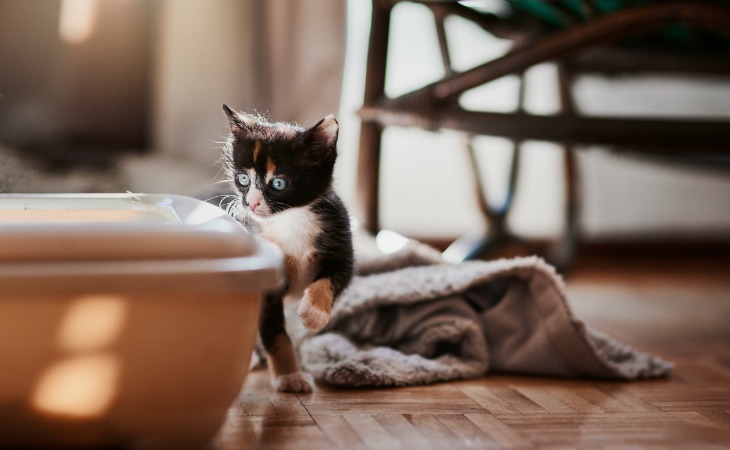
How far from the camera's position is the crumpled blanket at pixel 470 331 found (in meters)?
0.95

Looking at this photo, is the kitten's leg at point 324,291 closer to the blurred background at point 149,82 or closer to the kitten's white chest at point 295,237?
the kitten's white chest at point 295,237

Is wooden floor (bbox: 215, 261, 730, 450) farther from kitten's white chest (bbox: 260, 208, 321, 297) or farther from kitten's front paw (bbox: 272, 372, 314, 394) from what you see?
kitten's white chest (bbox: 260, 208, 321, 297)

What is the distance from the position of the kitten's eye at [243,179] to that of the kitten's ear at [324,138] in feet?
0.24

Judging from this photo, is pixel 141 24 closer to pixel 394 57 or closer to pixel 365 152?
pixel 365 152

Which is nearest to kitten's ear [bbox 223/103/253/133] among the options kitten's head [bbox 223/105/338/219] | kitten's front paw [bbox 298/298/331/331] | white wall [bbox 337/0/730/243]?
kitten's head [bbox 223/105/338/219]

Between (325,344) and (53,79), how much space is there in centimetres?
55

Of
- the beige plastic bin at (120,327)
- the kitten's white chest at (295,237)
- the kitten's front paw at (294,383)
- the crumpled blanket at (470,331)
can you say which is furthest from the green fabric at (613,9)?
the beige plastic bin at (120,327)

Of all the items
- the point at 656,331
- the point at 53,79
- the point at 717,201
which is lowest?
the point at 656,331

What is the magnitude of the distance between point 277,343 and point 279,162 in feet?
0.65

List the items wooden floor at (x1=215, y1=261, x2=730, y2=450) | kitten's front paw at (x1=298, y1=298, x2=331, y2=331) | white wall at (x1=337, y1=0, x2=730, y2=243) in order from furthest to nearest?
1. white wall at (x1=337, y1=0, x2=730, y2=243)
2. kitten's front paw at (x1=298, y1=298, x2=331, y2=331)
3. wooden floor at (x1=215, y1=261, x2=730, y2=450)

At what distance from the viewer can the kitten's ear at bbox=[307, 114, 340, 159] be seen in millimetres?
862

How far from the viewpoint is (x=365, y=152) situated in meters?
1.25

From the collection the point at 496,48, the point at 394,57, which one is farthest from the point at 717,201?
the point at 394,57

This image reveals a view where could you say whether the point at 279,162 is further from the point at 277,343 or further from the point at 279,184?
the point at 277,343
